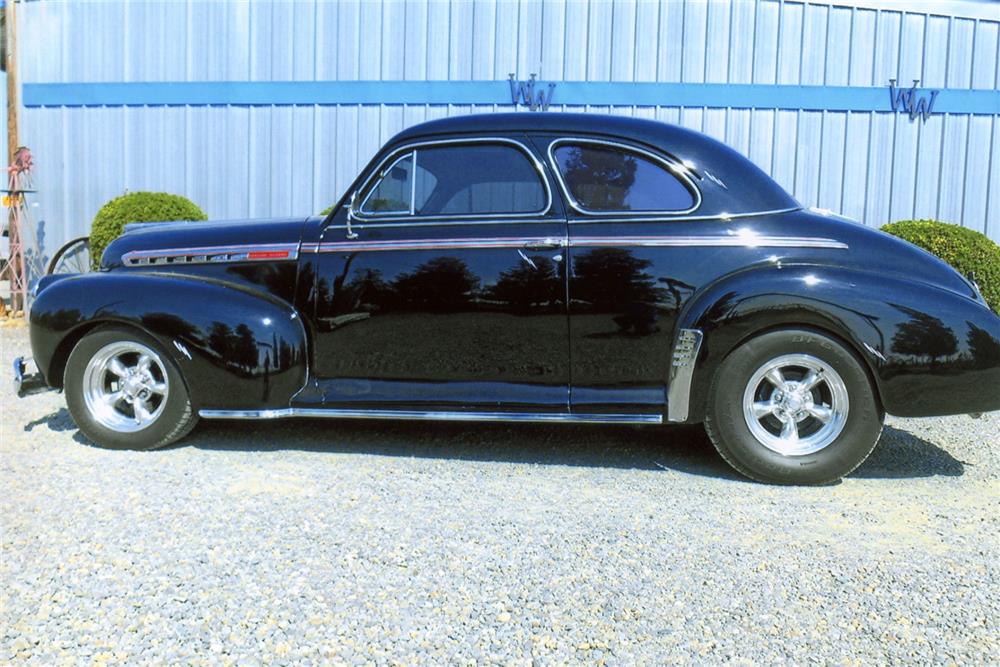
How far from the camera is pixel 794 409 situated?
4.58m

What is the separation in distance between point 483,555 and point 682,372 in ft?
5.02

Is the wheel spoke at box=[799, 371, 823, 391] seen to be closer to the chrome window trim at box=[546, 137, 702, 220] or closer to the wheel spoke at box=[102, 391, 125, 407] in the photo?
the chrome window trim at box=[546, 137, 702, 220]

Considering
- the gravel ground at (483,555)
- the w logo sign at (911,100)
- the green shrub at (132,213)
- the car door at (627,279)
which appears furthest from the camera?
the w logo sign at (911,100)

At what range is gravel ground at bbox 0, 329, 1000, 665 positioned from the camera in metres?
2.84

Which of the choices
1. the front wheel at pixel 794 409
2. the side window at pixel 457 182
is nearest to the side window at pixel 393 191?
the side window at pixel 457 182

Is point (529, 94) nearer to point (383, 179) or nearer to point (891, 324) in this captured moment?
point (383, 179)

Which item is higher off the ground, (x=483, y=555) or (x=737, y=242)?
(x=737, y=242)

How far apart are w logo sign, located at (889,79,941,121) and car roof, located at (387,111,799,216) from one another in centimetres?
756

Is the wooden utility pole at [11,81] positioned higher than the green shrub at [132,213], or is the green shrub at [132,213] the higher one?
the wooden utility pole at [11,81]

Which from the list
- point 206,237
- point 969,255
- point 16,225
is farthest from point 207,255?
point 969,255

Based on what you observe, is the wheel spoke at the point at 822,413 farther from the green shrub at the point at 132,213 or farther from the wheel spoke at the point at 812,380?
the green shrub at the point at 132,213

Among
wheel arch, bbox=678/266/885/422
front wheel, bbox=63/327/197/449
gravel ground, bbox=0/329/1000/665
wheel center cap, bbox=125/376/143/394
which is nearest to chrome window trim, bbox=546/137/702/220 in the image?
wheel arch, bbox=678/266/885/422

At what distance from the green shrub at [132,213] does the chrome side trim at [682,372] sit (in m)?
7.67

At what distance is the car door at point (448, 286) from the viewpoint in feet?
15.8
